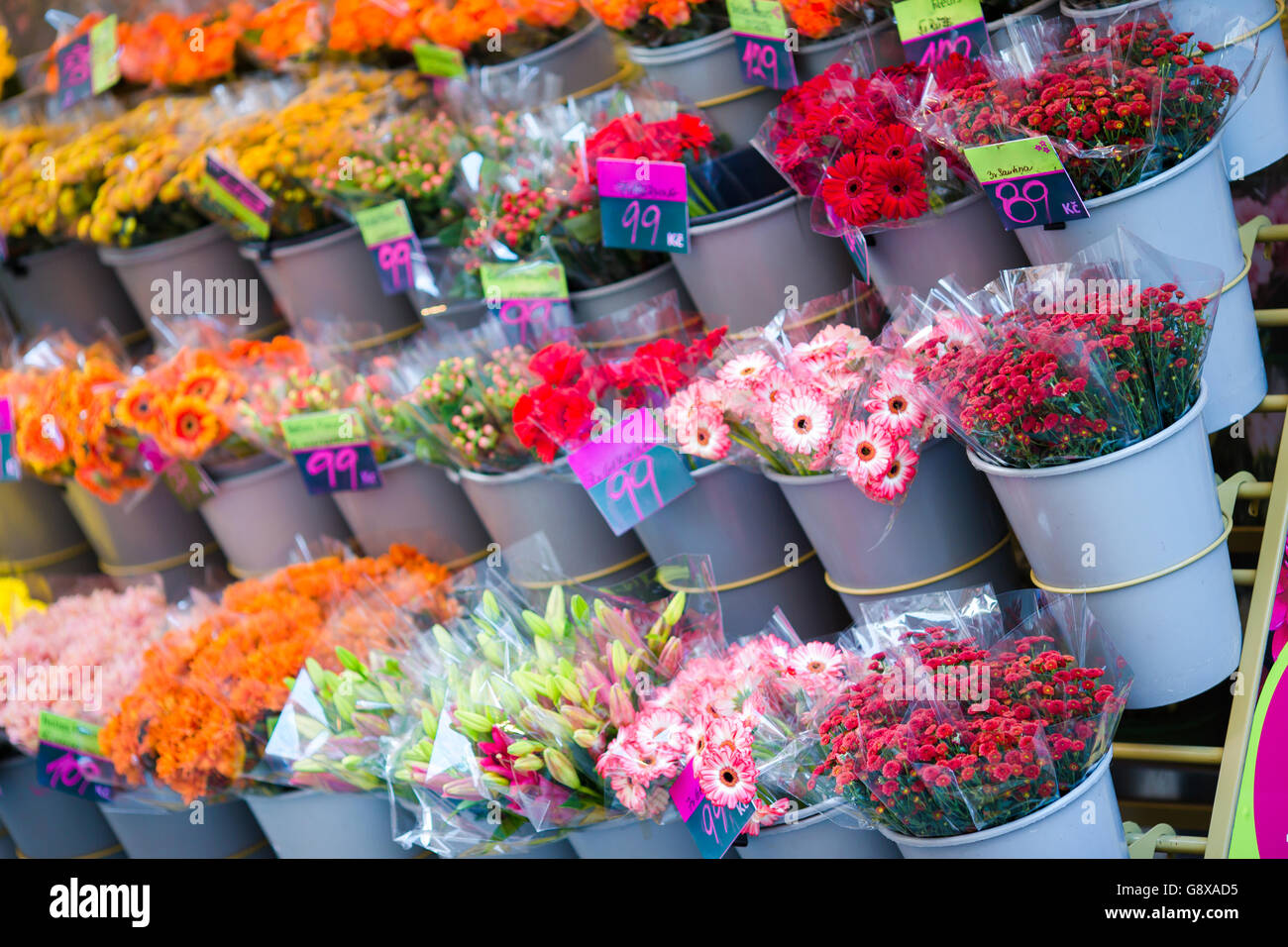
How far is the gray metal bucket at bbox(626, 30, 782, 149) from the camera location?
2475mm

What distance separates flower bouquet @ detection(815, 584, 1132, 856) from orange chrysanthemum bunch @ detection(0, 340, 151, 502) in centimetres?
181

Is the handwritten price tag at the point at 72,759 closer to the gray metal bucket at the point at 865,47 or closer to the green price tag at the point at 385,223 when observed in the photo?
the green price tag at the point at 385,223

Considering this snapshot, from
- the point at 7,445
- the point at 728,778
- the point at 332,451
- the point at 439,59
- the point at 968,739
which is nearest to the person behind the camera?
the point at 968,739

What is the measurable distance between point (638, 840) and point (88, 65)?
2.43 metres

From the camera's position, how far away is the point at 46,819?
9.12ft

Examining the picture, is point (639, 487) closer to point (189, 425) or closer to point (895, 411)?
point (895, 411)

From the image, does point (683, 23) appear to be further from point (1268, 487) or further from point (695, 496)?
point (1268, 487)

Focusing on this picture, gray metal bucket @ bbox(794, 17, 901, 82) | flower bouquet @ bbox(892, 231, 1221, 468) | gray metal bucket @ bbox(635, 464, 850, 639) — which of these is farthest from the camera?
gray metal bucket @ bbox(794, 17, 901, 82)

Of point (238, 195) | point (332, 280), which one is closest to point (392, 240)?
point (332, 280)

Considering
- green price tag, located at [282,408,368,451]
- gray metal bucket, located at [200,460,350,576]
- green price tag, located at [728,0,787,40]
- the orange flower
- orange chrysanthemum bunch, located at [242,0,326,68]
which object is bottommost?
gray metal bucket, located at [200,460,350,576]

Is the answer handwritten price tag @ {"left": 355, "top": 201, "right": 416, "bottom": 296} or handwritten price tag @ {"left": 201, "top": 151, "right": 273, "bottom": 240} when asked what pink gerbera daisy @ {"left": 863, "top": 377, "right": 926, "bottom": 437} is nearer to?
handwritten price tag @ {"left": 355, "top": 201, "right": 416, "bottom": 296}

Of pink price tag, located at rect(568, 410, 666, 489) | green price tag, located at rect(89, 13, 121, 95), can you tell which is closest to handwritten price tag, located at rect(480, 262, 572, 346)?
pink price tag, located at rect(568, 410, 666, 489)
